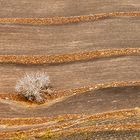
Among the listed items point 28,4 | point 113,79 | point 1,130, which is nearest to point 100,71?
point 113,79

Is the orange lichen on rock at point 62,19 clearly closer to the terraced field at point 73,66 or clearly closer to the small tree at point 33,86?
the terraced field at point 73,66

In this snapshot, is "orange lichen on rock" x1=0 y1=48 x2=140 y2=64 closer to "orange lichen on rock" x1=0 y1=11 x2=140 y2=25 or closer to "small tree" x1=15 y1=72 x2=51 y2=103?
"small tree" x1=15 y1=72 x2=51 y2=103

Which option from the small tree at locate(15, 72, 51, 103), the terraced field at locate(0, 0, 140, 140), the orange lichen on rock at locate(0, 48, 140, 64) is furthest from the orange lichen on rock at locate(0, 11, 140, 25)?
the small tree at locate(15, 72, 51, 103)

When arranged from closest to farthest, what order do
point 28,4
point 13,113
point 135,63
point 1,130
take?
point 1,130
point 13,113
point 135,63
point 28,4

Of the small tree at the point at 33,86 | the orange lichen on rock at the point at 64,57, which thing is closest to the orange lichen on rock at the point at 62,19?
the orange lichen on rock at the point at 64,57

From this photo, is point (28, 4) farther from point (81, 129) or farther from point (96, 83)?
point (81, 129)

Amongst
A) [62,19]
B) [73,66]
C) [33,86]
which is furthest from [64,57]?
[62,19]

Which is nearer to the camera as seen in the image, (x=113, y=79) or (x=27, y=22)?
(x=113, y=79)
